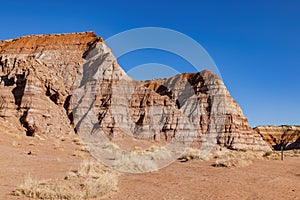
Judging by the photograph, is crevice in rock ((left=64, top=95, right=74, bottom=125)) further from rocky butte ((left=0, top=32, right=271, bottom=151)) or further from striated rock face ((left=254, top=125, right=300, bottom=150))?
striated rock face ((left=254, top=125, right=300, bottom=150))

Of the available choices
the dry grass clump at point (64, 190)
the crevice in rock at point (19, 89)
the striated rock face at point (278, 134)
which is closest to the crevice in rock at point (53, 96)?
the crevice in rock at point (19, 89)

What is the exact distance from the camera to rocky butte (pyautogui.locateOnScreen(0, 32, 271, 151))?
4075cm

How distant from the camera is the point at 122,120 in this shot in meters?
52.8

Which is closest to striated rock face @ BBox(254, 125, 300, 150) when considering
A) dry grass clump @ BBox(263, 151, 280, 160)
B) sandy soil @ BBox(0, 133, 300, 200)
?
dry grass clump @ BBox(263, 151, 280, 160)

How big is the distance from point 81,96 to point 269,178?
142ft

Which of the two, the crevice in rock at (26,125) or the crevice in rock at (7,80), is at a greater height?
the crevice in rock at (7,80)

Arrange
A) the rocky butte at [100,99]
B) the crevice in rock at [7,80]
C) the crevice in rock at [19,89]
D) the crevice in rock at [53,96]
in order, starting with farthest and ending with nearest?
1. the crevice in rock at [53,96]
2. the crevice in rock at [7,80]
3. the rocky butte at [100,99]
4. the crevice in rock at [19,89]

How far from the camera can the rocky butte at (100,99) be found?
40750 millimetres

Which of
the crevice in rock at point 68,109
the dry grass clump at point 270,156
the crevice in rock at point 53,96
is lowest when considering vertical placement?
the dry grass clump at point 270,156

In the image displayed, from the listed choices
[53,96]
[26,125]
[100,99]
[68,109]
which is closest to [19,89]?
[53,96]

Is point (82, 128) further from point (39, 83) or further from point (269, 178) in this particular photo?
point (269, 178)

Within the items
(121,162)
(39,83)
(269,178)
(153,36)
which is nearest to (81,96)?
(39,83)

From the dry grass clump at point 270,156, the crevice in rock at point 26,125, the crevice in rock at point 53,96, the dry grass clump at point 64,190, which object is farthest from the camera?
the crevice in rock at point 53,96

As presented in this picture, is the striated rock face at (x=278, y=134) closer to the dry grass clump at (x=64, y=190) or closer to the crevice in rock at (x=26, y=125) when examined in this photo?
the crevice in rock at (x=26, y=125)
